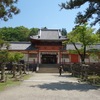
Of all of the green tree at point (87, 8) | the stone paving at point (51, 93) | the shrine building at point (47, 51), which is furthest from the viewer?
the shrine building at point (47, 51)

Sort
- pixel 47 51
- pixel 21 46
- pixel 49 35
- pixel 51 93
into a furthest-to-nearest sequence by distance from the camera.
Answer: pixel 49 35 < pixel 21 46 < pixel 47 51 < pixel 51 93

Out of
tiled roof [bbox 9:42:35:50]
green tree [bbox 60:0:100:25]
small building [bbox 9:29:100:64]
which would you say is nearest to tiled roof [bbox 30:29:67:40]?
small building [bbox 9:29:100:64]

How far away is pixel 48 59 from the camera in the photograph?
5922cm

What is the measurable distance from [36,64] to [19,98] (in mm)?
40784

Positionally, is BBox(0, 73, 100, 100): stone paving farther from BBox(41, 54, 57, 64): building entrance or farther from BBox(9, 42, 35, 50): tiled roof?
BBox(41, 54, 57, 64): building entrance

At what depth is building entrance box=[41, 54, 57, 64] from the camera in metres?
58.6

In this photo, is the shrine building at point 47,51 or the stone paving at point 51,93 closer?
the stone paving at point 51,93

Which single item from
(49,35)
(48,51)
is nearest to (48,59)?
(48,51)

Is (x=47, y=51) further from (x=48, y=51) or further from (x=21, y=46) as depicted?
(x=21, y=46)

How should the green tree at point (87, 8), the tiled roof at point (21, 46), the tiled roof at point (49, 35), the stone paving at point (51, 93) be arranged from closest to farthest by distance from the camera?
the stone paving at point (51, 93), the green tree at point (87, 8), the tiled roof at point (49, 35), the tiled roof at point (21, 46)

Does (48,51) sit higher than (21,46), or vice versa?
(21,46)

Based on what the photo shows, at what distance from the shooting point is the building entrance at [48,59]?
58.6 meters

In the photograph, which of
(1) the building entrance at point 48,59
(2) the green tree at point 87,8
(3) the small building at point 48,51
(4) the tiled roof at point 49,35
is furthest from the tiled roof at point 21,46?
(2) the green tree at point 87,8

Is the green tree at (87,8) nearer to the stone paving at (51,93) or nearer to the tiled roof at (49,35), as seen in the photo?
the stone paving at (51,93)
